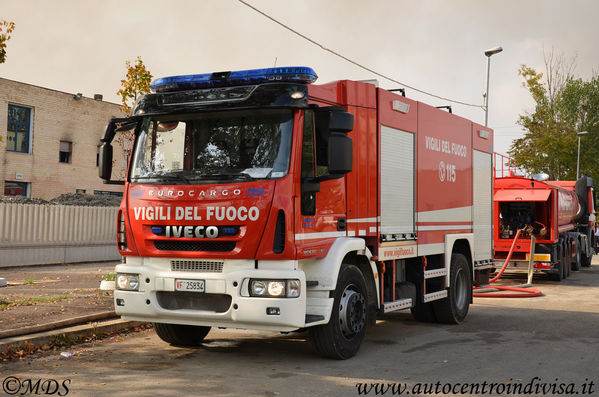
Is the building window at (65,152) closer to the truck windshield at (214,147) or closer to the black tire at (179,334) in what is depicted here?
the black tire at (179,334)

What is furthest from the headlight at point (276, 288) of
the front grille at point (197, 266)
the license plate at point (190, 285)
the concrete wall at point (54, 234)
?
the concrete wall at point (54, 234)

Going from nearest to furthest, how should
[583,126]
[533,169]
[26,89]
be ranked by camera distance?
[26,89] < [533,169] < [583,126]

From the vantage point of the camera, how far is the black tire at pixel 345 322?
7371mm

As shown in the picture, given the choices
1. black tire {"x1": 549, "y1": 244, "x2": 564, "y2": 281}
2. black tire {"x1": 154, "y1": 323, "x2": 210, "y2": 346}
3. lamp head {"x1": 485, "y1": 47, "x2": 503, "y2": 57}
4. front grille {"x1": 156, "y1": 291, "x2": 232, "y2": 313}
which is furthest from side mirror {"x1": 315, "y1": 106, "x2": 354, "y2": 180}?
lamp head {"x1": 485, "y1": 47, "x2": 503, "y2": 57}

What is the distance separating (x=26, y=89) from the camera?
36.6 meters

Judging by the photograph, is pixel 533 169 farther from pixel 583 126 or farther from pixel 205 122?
pixel 205 122

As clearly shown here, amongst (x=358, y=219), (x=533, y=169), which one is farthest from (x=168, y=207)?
(x=533, y=169)

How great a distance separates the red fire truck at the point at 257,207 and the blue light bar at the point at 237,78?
0.02 metres

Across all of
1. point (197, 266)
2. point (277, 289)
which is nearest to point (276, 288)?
point (277, 289)

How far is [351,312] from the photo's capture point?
7.59m

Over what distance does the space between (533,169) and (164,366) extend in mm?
45155

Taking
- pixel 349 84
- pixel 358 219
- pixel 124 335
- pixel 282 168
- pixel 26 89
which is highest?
pixel 26 89

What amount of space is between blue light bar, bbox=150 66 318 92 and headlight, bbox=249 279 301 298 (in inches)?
82.9

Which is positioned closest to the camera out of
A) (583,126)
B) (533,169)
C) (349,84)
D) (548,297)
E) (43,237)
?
(349,84)
